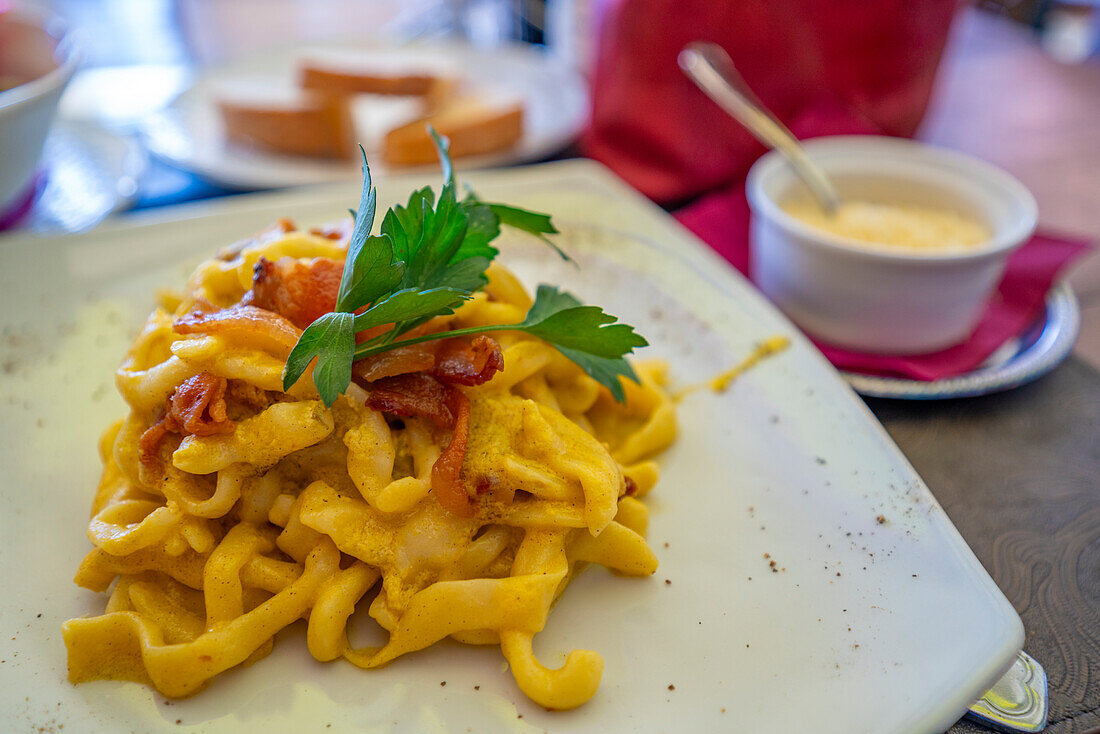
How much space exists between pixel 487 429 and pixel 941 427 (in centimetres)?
134

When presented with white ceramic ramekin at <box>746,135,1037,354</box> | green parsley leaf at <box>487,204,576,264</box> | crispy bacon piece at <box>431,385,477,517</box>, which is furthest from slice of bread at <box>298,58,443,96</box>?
crispy bacon piece at <box>431,385,477,517</box>

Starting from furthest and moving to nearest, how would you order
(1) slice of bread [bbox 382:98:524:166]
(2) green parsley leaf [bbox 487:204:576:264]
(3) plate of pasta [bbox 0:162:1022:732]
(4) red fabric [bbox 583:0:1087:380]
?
(1) slice of bread [bbox 382:98:524:166], (4) red fabric [bbox 583:0:1087:380], (2) green parsley leaf [bbox 487:204:576:264], (3) plate of pasta [bbox 0:162:1022:732]

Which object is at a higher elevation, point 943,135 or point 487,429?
point 487,429

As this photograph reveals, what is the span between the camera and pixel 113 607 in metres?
1.65

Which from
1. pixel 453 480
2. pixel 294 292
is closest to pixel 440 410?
pixel 453 480

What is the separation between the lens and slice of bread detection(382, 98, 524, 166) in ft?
11.2

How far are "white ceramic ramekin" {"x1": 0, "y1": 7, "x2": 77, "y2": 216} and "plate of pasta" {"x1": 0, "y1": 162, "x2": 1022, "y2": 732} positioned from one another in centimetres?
105

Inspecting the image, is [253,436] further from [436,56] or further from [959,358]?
[436,56]

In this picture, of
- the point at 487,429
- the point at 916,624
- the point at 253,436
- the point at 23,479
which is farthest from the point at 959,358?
the point at 23,479

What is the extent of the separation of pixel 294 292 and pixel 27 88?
1632 mm

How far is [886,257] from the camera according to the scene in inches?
92.8

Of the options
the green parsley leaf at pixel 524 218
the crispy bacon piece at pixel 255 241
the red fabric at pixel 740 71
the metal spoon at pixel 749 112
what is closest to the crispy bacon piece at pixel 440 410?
the green parsley leaf at pixel 524 218

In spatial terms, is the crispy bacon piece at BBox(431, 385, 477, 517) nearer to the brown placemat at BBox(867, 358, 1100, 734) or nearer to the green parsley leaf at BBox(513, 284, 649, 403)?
the green parsley leaf at BBox(513, 284, 649, 403)

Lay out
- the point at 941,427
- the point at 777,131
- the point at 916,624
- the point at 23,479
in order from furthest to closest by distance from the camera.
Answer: the point at 777,131 → the point at 941,427 → the point at 23,479 → the point at 916,624
